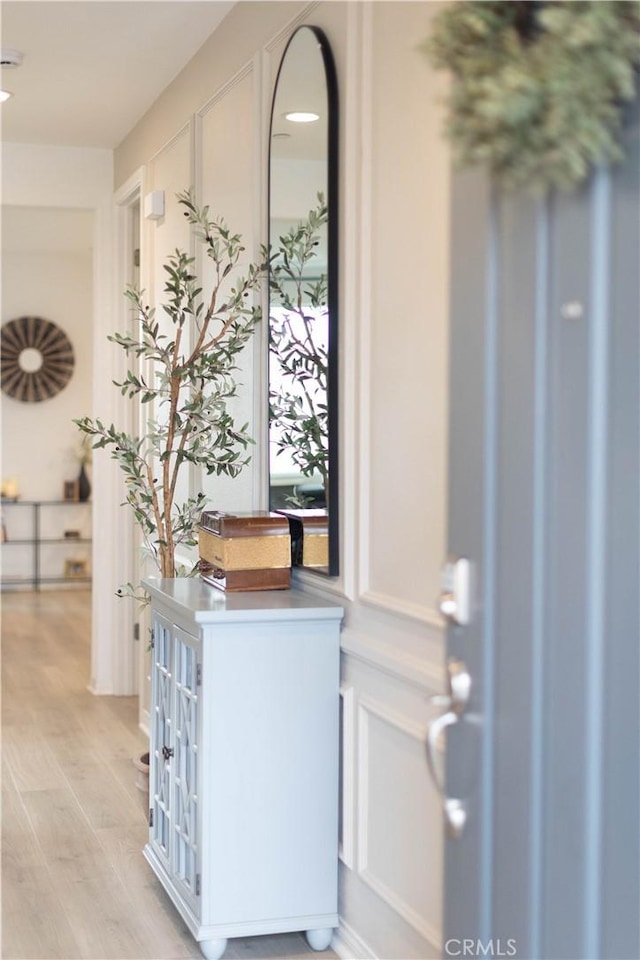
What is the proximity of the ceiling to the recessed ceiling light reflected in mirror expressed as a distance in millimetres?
771

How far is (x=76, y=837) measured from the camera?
147 inches

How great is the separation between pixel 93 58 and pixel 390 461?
8.50ft

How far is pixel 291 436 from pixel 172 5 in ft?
5.22

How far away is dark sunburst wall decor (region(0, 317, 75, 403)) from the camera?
984cm

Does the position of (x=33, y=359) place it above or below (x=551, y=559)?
above

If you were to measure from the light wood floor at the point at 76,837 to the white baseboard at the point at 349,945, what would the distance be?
91mm

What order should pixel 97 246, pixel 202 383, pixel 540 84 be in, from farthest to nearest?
1. pixel 97 246
2. pixel 202 383
3. pixel 540 84

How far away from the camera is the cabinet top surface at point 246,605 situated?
2.72 m

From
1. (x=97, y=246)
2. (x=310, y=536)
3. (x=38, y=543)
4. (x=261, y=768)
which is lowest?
(x=38, y=543)

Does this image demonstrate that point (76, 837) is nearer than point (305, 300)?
No

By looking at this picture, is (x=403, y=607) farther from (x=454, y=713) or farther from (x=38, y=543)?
A: (x=38, y=543)

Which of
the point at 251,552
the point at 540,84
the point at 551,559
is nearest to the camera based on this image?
the point at 540,84

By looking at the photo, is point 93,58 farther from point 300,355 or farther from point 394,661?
point 394,661

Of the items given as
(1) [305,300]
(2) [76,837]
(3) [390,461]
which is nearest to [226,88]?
(1) [305,300]
